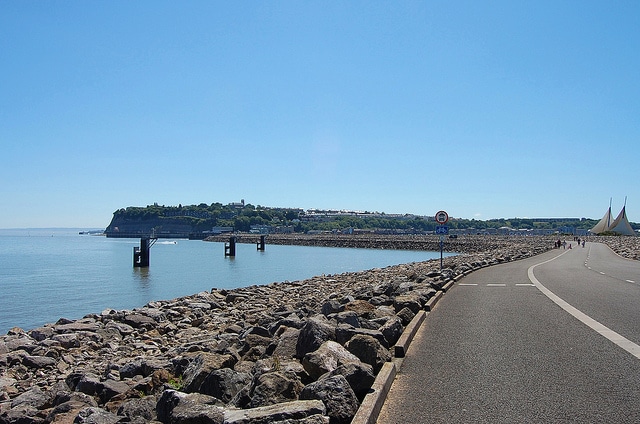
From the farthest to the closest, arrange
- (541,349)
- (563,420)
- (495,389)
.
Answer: (541,349) → (495,389) → (563,420)

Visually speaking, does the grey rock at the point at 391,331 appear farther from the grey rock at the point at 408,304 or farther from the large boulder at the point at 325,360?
the grey rock at the point at 408,304

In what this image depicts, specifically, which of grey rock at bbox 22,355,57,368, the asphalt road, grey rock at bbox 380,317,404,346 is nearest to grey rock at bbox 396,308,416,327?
the asphalt road

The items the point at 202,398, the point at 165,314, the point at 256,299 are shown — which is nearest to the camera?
the point at 202,398

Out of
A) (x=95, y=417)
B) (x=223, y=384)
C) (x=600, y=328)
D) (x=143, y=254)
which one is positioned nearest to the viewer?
(x=95, y=417)

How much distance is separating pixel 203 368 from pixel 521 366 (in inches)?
162

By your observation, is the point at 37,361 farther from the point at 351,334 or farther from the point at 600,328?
the point at 600,328

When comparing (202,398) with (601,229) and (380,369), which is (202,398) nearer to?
(380,369)

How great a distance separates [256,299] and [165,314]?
206 inches

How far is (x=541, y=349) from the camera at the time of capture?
811 centimetres

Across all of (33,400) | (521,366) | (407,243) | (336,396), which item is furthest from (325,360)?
(407,243)

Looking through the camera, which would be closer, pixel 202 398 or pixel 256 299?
pixel 202 398

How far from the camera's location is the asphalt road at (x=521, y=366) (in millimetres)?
5363

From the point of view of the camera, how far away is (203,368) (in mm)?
7098

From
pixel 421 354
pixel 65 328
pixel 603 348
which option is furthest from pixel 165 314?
pixel 603 348
